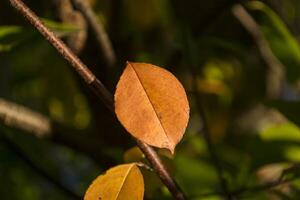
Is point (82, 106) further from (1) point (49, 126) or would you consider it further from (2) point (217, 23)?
(1) point (49, 126)

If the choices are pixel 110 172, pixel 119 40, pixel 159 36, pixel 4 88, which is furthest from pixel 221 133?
pixel 110 172

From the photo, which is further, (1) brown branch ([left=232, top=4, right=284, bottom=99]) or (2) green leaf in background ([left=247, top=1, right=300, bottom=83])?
(1) brown branch ([left=232, top=4, right=284, bottom=99])

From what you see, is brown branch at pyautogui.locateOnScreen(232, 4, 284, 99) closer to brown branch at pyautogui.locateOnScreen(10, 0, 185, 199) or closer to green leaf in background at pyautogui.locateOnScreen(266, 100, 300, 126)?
green leaf in background at pyautogui.locateOnScreen(266, 100, 300, 126)

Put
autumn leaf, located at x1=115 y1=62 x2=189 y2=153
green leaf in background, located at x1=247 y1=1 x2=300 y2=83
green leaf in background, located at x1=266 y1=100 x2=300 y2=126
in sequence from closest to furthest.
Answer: autumn leaf, located at x1=115 y1=62 x2=189 y2=153, green leaf in background, located at x1=266 y1=100 x2=300 y2=126, green leaf in background, located at x1=247 y1=1 x2=300 y2=83

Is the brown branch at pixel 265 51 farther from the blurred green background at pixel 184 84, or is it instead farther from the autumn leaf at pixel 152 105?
the autumn leaf at pixel 152 105

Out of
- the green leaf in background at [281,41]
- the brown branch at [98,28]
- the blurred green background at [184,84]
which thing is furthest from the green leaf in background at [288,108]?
the brown branch at [98,28]

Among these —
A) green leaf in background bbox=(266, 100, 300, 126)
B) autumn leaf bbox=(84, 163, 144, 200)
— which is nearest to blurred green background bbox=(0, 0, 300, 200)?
A: green leaf in background bbox=(266, 100, 300, 126)
